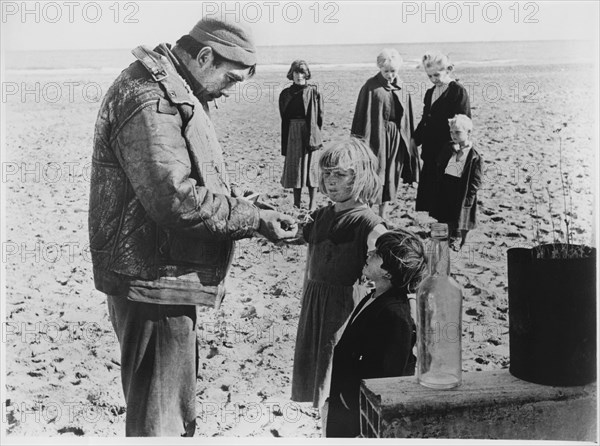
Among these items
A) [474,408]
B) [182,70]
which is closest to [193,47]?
[182,70]

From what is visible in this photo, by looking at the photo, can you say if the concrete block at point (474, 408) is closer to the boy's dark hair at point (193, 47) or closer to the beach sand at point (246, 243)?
the beach sand at point (246, 243)

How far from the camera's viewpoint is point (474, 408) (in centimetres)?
277

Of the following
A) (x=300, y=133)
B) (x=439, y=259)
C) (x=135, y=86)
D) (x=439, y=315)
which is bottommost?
(x=439, y=315)

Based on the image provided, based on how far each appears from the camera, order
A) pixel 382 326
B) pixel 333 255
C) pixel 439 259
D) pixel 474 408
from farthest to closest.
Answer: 1. pixel 333 255
2. pixel 439 259
3. pixel 382 326
4. pixel 474 408

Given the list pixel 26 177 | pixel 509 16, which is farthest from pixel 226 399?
pixel 509 16

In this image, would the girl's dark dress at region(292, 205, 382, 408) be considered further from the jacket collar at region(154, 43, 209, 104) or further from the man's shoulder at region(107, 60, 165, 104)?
the man's shoulder at region(107, 60, 165, 104)

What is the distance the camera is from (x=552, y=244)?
3291mm

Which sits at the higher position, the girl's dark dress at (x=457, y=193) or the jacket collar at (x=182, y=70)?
the jacket collar at (x=182, y=70)

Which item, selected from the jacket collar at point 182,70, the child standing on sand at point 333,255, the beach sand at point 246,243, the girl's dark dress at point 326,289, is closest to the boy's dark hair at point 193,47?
the jacket collar at point 182,70

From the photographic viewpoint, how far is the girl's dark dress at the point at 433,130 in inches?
129

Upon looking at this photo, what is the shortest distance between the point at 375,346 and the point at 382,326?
9 centimetres

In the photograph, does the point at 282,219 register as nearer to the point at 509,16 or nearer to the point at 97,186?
the point at 97,186

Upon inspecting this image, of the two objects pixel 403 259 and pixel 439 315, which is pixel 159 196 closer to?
pixel 403 259

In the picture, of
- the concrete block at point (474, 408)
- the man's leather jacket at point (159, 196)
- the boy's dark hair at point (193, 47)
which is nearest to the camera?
the concrete block at point (474, 408)
